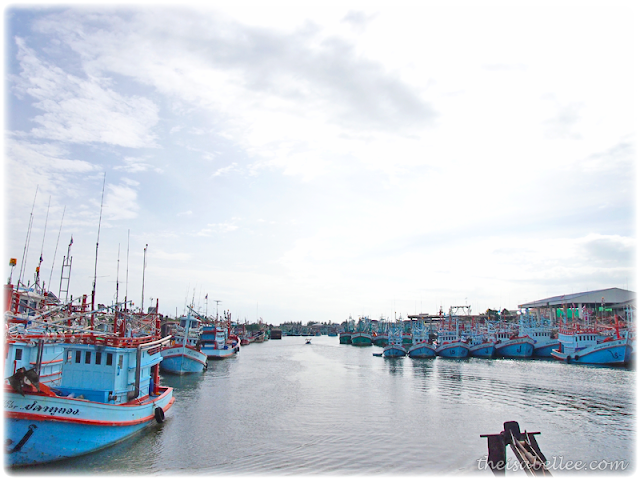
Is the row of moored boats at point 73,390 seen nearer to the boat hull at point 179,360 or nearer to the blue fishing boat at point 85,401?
the blue fishing boat at point 85,401

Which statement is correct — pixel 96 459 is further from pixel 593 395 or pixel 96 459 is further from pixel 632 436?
pixel 593 395

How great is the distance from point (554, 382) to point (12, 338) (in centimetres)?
5304

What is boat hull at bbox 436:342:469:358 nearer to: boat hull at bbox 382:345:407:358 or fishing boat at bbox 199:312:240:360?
boat hull at bbox 382:345:407:358

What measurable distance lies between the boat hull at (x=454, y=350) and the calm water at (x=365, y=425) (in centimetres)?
3201

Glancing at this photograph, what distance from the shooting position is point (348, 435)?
25656mm

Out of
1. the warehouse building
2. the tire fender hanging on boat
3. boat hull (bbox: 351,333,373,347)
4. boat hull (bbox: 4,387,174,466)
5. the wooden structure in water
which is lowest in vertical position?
boat hull (bbox: 351,333,373,347)

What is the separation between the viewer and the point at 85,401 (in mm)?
19891

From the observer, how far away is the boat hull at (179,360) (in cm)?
5308

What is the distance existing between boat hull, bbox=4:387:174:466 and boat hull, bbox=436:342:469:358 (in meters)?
74.7

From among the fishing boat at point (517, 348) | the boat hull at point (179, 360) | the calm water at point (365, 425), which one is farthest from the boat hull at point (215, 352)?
the fishing boat at point (517, 348)

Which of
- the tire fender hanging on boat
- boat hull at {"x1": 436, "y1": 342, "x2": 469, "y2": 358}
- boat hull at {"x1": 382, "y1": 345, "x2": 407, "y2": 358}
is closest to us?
the tire fender hanging on boat

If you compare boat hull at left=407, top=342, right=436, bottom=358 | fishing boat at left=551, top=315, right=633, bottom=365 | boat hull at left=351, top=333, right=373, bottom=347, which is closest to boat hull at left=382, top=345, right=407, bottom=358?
boat hull at left=407, top=342, right=436, bottom=358

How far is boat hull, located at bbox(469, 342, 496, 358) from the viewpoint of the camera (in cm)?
8431

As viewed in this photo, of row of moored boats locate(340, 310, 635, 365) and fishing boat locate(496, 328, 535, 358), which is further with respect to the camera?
fishing boat locate(496, 328, 535, 358)
